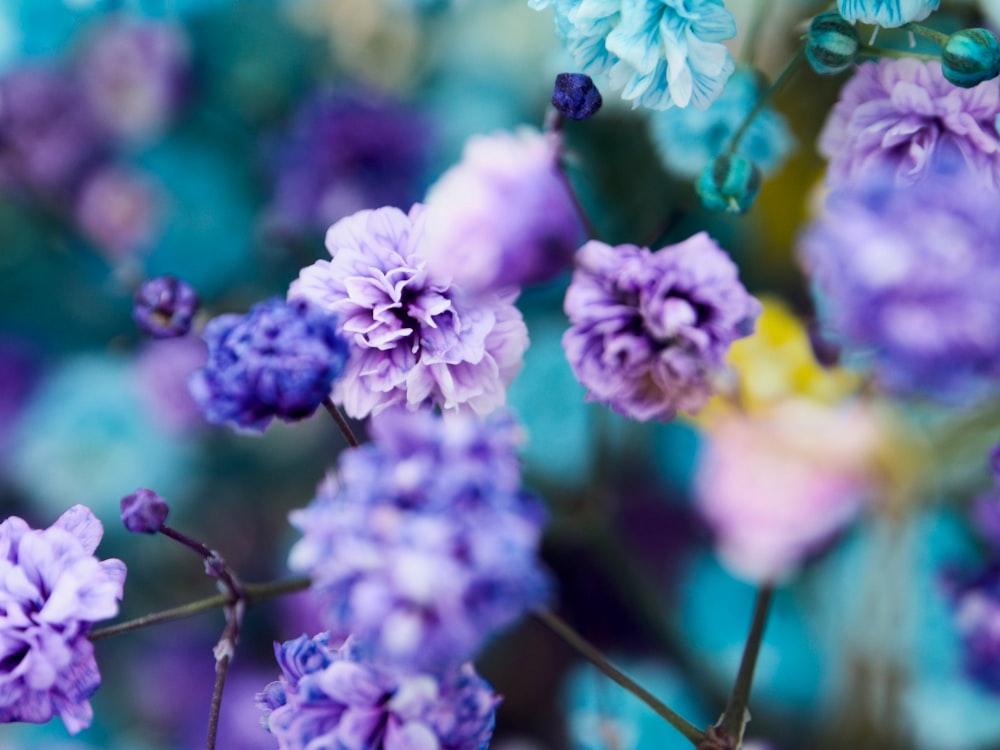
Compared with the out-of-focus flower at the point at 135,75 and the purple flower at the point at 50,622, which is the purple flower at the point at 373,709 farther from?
the out-of-focus flower at the point at 135,75

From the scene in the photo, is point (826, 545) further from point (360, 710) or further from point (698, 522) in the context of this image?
point (360, 710)

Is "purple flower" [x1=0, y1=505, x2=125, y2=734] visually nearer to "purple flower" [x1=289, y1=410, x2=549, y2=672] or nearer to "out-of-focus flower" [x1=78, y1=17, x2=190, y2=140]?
"purple flower" [x1=289, y1=410, x2=549, y2=672]

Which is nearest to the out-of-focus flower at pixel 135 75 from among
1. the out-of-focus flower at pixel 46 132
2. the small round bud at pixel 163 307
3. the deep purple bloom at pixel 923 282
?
the out-of-focus flower at pixel 46 132

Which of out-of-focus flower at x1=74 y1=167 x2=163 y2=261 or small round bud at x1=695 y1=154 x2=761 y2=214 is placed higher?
small round bud at x1=695 y1=154 x2=761 y2=214

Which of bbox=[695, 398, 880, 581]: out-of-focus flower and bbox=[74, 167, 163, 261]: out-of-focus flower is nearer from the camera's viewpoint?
bbox=[695, 398, 880, 581]: out-of-focus flower

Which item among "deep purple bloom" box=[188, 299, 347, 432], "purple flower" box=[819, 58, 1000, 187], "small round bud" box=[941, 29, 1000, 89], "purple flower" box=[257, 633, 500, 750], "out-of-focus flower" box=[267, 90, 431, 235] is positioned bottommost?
"purple flower" box=[257, 633, 500, 750]

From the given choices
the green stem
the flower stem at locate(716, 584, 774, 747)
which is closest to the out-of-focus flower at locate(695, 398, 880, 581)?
the flower stem at locate(716, 584, 774, 747)

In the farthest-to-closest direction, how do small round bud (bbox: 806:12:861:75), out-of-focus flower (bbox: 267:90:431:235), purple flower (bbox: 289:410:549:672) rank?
out-of-focus flower (bbox: 267:90:431:235), small round bud (bbox: 806:12:861:75), purple flower (bbox: 289:410:549:672)
